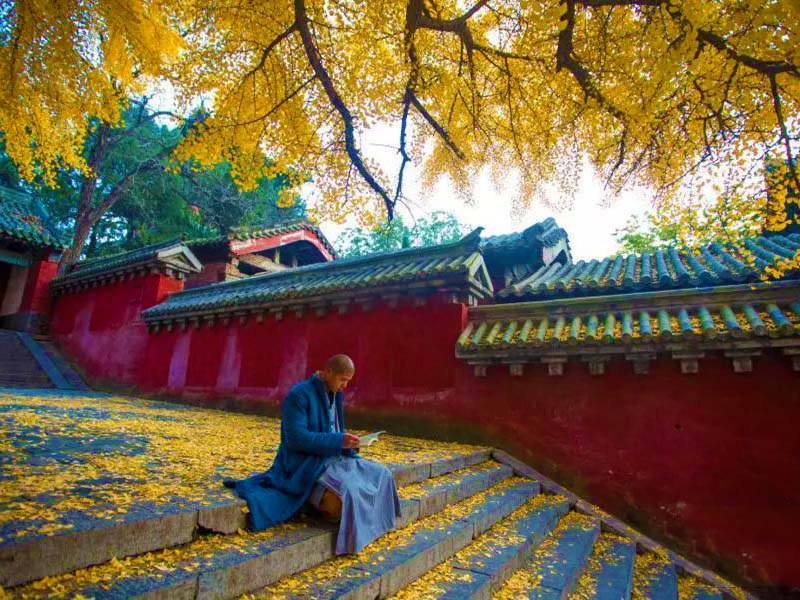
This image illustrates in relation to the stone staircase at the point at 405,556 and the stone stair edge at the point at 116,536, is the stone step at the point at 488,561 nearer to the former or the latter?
the stone staircase at the point at 405,556

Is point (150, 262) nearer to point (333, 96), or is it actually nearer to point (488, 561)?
point (333, 96)

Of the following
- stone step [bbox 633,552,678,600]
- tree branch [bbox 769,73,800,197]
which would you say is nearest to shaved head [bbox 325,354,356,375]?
stone step [bbox 633,552,678,600]

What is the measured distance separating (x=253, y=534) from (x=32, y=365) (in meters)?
13.4

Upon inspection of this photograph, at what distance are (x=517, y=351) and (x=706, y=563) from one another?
325 centimetres

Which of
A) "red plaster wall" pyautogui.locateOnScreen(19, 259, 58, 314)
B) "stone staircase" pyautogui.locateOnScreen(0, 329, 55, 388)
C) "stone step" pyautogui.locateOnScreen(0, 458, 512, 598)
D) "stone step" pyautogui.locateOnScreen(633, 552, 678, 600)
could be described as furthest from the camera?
"red plaster wall" pyautogui.locateOnScreen(19, 259, 58, 314)

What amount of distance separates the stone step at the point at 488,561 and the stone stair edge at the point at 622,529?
741 mm

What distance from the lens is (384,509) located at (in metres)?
3.39

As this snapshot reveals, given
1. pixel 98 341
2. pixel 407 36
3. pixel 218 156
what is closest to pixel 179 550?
pixel 407 36

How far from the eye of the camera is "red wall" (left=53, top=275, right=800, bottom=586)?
509 centimetres

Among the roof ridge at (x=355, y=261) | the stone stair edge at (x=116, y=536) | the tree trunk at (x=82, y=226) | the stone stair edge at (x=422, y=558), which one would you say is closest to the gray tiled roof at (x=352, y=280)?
the roof ridge at (x=355, y=261)

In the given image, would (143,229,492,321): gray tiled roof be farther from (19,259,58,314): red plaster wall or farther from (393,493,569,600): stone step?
(19,259,58,314): red plaster wall

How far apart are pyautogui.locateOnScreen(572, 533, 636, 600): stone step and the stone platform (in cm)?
2

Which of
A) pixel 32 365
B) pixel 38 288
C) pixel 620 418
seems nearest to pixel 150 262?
pixel 32 365

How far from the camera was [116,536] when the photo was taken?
2.32 meters
